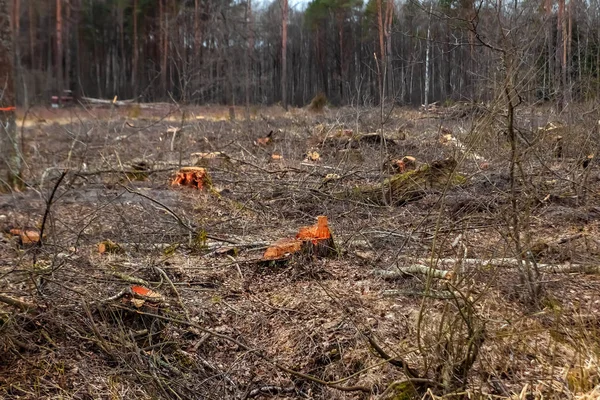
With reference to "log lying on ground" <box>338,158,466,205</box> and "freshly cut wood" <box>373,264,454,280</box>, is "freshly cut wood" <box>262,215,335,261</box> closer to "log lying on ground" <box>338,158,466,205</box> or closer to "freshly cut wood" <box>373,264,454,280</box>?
"freshly cut wood" <box>373,264,454,280</box>

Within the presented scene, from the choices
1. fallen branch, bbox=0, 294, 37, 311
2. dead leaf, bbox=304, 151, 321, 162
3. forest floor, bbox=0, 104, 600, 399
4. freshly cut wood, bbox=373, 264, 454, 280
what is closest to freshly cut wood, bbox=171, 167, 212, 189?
forest floor, bbox=0, 104, 600, 399

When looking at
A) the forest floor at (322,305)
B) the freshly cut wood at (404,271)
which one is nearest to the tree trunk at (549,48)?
the forest floor at (322,305)

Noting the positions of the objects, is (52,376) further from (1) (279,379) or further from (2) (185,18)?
(2) (185,18)

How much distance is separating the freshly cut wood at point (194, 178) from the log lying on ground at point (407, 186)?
221 centimetres

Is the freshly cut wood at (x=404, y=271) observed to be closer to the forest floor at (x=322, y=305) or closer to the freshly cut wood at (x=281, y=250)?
the forest floor at (x=322, y=305)

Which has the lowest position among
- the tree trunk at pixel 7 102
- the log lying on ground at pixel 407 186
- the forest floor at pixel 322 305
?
the forest floor at pixel 322 305

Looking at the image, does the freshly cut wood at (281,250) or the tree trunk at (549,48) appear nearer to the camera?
the freshly cut wood at (281,250)

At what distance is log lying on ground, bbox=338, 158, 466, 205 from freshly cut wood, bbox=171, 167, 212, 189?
221 cm

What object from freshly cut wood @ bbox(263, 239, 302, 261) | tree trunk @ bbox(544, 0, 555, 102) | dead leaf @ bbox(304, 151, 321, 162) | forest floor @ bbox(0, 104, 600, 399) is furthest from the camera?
dead leaf @ bbox(304, 151, 321, 162)

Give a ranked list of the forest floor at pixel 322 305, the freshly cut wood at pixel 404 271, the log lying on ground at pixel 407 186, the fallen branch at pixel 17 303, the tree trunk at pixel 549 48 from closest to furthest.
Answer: the forest floor at pixel 322 305 → the fallen branch at pixel 17 303 → the freshly cut wood at pixel 404 271 → the tree trunk at pixel 549 48 → the log lying on ground at pixel 407 186

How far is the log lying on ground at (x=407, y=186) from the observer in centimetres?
666

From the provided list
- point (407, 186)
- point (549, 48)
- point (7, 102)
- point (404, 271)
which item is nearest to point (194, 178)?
point (7, 102)

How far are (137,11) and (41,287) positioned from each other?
33.3m

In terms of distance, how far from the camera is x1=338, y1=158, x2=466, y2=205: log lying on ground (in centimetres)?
666
